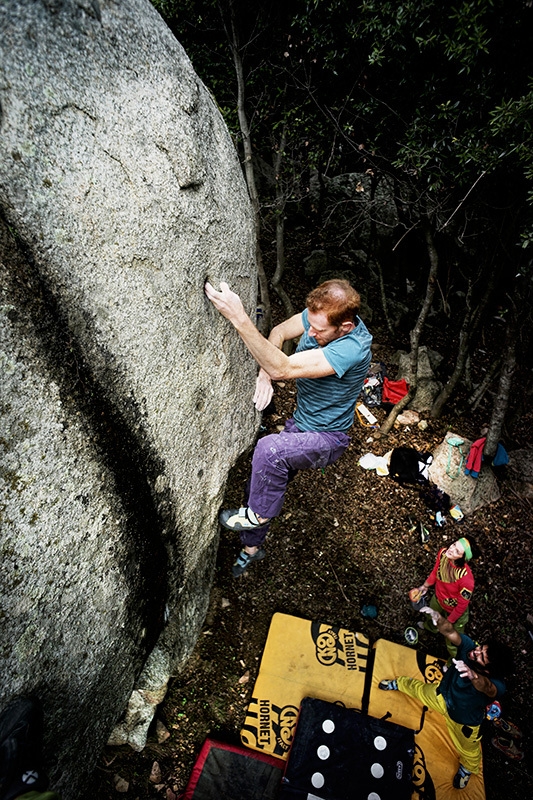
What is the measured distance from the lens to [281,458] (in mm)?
4035

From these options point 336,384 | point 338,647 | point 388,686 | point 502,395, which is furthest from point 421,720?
point 502,395

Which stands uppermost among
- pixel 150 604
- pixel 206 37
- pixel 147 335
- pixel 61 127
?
pixel 206 37

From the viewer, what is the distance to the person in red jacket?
4.96 metres

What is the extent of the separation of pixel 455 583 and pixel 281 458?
8.78 feet

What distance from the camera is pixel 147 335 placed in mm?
2885

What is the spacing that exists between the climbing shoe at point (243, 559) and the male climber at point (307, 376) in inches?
37.5

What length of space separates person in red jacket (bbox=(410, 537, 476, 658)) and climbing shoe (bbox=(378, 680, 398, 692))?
81cm

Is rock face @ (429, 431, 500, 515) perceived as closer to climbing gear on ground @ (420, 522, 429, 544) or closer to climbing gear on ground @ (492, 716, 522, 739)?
climbing gear on ground @ (420, 522, 429, 544)

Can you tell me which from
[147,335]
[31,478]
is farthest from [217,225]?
[31,478]

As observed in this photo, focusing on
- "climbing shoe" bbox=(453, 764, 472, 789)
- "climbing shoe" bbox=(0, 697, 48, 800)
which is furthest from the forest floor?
"climbing shoe" bbox=(0, 697, 48, 800)

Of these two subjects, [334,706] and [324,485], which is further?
[324,485]

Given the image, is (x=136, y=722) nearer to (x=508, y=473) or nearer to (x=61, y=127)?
(x=61, y=127)

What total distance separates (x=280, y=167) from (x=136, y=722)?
7.51 m

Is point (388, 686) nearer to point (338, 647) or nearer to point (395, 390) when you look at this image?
point (338, 647)
